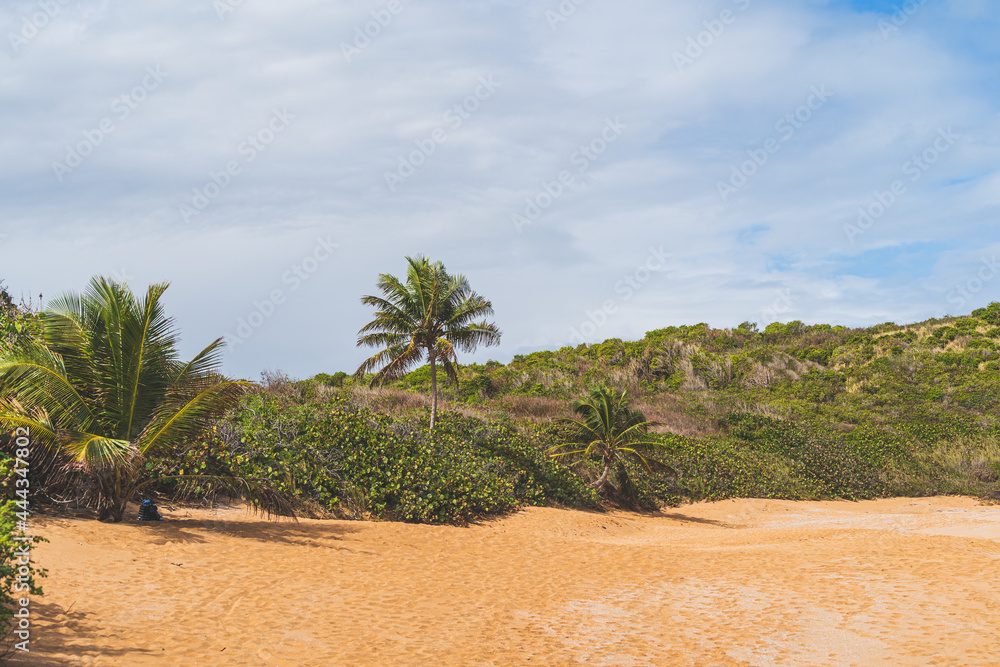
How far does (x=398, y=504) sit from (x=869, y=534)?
400 inches

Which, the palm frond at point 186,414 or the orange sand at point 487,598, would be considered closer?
the orange sand at point 487,598

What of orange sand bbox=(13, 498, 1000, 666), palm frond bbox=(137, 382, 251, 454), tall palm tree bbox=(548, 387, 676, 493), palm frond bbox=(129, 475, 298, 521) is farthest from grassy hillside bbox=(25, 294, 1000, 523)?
orange sand bbox=(13, 498, 1000, 666)

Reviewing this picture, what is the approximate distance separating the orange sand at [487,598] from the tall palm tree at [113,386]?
3.53 feet

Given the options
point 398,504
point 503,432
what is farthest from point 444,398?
point 398,504

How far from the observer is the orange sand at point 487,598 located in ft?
23.5

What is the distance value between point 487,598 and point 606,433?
1169 centimetres

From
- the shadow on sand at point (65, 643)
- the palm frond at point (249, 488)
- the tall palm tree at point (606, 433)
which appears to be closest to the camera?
the shadow on sand at point (65, 643)

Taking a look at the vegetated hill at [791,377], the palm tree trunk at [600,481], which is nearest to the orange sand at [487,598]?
the palm tree trunk at [600,481]

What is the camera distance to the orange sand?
716 centimetres

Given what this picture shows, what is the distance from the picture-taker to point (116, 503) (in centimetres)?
1079

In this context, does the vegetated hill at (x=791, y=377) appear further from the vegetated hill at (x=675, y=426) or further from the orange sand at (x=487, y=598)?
the orange sand at (x=487, y=598)

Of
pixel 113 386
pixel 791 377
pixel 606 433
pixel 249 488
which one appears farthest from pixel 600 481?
pixel 791 377

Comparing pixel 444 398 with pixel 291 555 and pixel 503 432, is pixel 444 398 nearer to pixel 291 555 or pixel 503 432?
pixel 503 432

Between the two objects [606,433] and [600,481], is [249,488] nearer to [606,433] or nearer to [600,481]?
[600,481]
